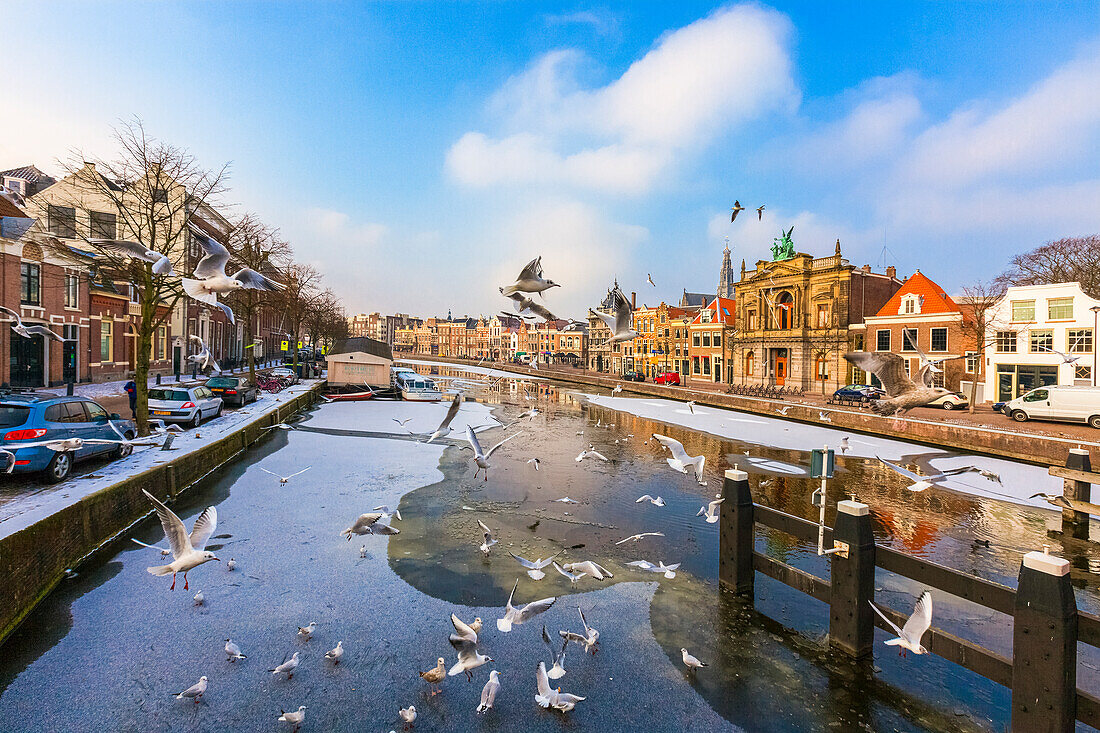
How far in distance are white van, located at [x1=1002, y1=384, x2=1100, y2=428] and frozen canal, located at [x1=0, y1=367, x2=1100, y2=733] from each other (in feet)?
50.7

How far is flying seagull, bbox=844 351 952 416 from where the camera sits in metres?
12.8

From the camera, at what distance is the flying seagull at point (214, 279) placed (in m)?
7.14

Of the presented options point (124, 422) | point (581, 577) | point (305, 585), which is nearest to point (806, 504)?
point (581, 577)

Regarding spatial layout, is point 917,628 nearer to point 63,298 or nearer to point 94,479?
point 94,479

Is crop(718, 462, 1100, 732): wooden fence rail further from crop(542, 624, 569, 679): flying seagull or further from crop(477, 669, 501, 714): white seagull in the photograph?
crop(477, 669, 501, 714): white seagull

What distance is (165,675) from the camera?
5.32m

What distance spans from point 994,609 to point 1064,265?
58.7 metres

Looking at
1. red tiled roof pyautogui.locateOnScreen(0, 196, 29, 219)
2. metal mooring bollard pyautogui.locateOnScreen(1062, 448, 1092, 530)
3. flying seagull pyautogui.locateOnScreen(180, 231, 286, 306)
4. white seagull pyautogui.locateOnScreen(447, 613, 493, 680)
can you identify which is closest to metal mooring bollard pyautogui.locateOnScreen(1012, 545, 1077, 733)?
white seagull pyautogui.locateOnScreen(447, 613, 493, 680)

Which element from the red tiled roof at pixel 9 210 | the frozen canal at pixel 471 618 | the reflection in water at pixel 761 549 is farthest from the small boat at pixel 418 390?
the frozen canal at pixel 471 618

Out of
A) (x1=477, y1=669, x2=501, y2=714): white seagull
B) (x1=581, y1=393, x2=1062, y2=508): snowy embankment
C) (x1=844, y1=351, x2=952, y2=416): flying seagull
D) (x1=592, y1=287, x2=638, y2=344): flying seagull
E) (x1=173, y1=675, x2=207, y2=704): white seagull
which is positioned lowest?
(x1=581, y1=393, x2=1062, y2=508): snowy embankment

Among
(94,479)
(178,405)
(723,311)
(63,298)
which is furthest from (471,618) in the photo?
(723,311)

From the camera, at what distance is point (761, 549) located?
389 inches

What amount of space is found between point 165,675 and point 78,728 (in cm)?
78

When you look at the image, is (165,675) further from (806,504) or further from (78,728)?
(806,504)
